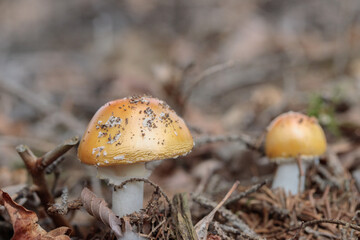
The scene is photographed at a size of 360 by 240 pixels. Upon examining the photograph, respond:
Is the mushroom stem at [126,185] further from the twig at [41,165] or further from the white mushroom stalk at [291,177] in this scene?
the white mushroom stalk at [291,177]

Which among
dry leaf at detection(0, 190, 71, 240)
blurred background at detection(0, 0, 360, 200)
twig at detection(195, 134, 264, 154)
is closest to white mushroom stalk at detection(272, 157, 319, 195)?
twig at detection(195, 134, 264, 154)

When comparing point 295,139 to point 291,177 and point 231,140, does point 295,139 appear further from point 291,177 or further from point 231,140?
point 231,140

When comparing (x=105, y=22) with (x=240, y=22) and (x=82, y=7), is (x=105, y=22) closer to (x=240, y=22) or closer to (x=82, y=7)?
(x=82, y=7)

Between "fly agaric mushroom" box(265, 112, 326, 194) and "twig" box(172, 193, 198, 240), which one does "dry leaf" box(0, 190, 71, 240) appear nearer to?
"twig" box(172, 193, 198, 240)

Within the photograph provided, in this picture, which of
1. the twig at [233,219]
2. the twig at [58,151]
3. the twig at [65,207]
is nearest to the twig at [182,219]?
the twig at [233,219]

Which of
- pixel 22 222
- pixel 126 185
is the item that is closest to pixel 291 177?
pixel 126 185
